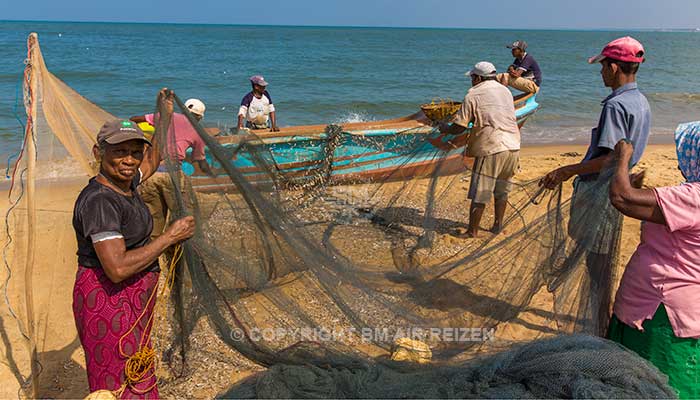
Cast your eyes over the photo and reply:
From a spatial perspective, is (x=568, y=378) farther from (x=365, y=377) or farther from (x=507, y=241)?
(x=507, y=241)

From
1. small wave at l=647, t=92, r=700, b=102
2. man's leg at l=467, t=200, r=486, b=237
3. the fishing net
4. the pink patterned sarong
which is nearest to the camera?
the pink patterned sarong

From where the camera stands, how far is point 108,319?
2348mm

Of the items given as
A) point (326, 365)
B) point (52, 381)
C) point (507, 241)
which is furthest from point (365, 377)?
Answer: point (52, 381)

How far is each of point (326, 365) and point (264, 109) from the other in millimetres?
6018

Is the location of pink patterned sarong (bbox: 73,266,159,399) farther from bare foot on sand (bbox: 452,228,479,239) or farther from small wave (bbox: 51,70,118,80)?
small wave (bbox: 51,70,118,80)

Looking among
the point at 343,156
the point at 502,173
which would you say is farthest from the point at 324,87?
the point at 502,173

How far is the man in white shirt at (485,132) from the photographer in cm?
495

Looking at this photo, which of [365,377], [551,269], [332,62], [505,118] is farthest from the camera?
[332,62]

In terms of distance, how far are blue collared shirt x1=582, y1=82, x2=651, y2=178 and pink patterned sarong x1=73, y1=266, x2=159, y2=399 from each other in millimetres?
2491

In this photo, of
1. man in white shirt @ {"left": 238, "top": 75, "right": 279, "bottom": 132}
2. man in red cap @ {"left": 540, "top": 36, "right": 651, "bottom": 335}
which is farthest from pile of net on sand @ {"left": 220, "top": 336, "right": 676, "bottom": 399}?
man in white shirt @ {"left": 238, "top": 75, "right": 279, "bottom": 132}

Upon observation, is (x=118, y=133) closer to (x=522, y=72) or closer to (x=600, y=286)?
(x=600, y=286)

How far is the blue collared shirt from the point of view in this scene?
2.97 metres

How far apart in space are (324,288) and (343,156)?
9.32 feet

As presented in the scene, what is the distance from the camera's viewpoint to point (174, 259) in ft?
9.07
